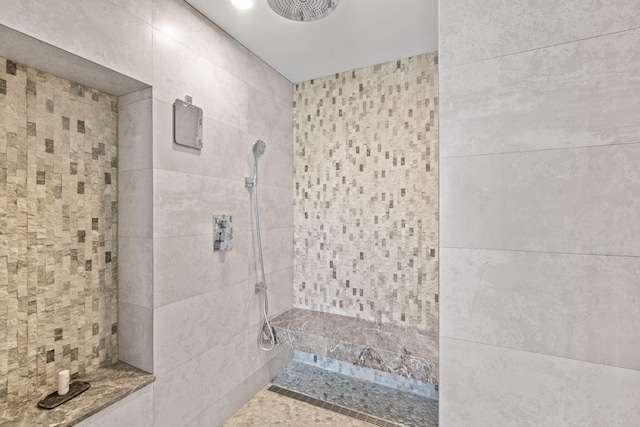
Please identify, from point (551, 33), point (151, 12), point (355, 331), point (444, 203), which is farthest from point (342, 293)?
point (151, 12)

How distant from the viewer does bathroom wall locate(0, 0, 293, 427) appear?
130 cm

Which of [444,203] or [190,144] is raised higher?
[190,144]

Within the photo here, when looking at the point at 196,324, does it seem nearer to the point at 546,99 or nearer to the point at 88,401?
the point at 88,401

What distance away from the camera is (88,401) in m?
1.25

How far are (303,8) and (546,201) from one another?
1.46 m

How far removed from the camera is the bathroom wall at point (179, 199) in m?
1.30

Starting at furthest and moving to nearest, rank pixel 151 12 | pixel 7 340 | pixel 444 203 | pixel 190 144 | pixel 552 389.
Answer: pixel 190 144 < pixel 151 12 < pixel 7 340 < pixel 444 203 < pixel 552 389

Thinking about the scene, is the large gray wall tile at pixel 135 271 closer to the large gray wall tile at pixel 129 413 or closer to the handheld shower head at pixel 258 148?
the large gray wall tile at pixel 129 413

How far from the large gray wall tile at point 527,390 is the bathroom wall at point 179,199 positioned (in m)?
1.30

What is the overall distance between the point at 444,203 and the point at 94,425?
166cm

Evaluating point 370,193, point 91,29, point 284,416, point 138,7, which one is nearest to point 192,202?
point 91,29

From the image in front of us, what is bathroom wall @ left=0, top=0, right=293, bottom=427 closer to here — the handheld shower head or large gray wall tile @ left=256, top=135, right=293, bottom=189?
the handheld shower head

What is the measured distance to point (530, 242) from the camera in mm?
951

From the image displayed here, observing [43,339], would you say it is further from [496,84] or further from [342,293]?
[496,84]
